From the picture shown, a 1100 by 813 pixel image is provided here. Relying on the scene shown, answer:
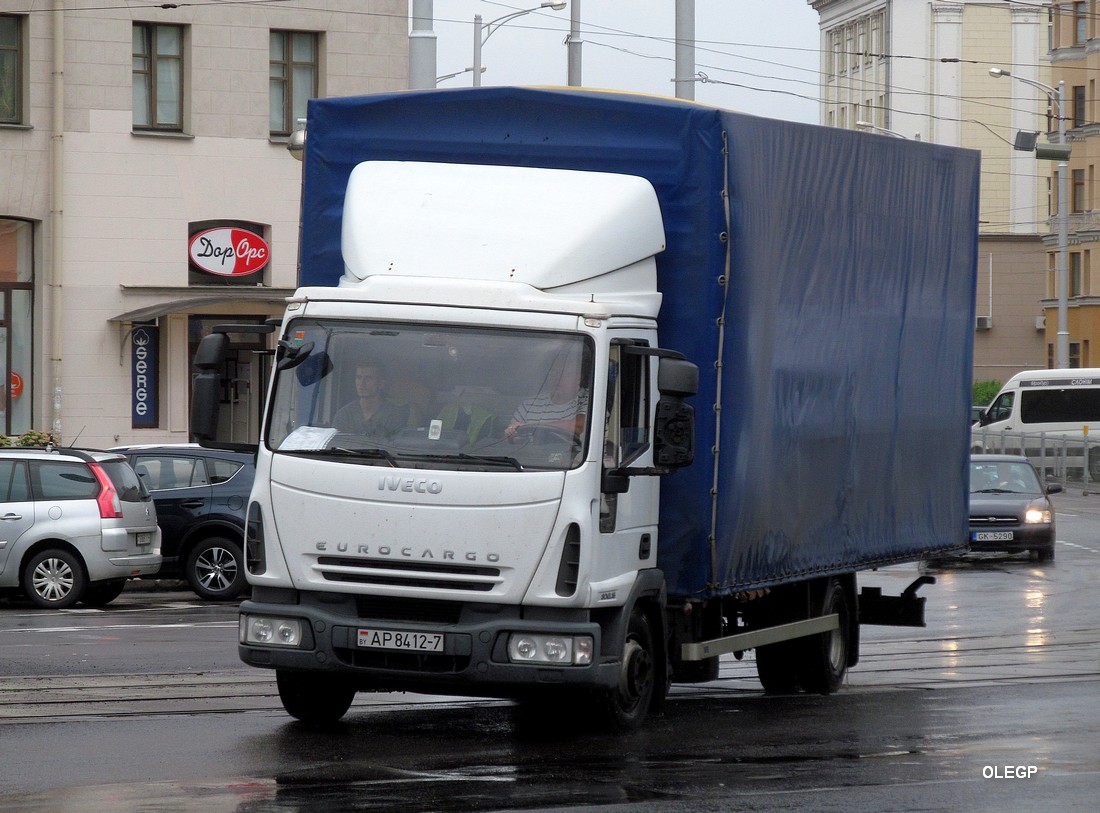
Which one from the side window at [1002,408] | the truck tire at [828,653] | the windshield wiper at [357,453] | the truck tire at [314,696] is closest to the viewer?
the windshield wiper at [357,453]

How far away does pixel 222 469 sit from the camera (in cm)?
2128

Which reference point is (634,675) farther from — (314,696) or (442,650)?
(314,696)

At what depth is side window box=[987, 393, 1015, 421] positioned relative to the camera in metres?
52.1

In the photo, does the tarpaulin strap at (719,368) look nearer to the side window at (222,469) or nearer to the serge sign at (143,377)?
the side window at (222,469)

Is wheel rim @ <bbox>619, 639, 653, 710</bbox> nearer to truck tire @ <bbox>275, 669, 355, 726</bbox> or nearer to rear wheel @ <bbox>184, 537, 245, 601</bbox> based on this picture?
truck tire @ <bbox>275, 669, 355, 726</bbox>

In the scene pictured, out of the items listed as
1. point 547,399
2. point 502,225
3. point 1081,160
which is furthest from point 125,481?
point 1081,160

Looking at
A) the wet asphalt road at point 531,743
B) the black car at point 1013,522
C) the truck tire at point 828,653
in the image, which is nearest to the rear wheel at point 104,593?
the wet asphalt road at point 531,743

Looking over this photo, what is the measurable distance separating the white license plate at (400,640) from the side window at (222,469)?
11696 mm

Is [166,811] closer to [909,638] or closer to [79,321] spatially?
[909,638]

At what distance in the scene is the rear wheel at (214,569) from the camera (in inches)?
825

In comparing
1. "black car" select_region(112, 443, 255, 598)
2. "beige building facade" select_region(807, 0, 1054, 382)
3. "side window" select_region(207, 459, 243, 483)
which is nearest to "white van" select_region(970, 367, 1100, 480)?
"side window" select_region(207, 459, 243, 483)

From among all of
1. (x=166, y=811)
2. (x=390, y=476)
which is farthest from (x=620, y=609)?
(x=166, y=811)

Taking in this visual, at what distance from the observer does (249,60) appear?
3328cm

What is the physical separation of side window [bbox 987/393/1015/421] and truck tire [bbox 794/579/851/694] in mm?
39580
